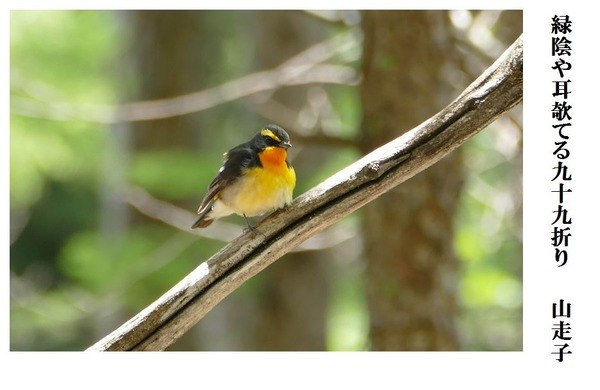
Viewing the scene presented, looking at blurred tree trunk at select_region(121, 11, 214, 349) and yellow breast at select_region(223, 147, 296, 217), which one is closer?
yellow breast at select_region(223, 147, 296, 217)

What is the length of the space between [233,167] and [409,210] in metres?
1.81

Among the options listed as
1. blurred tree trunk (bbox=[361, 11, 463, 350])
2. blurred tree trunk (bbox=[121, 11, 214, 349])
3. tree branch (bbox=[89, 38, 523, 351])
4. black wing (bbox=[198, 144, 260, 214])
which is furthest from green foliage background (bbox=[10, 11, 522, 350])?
tree branch (bbox=[89, 38, 523, 351])

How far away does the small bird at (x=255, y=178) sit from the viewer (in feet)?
13.6

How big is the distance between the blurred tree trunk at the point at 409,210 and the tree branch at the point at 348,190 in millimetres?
1997

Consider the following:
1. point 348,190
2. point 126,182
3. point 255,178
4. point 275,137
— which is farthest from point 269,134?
point 126,182

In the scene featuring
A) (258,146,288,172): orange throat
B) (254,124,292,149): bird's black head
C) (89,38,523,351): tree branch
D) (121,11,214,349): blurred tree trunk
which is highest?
(121,11,214,349): blurred tree trunk

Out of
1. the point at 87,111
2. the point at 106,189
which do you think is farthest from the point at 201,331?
the point at 87,111

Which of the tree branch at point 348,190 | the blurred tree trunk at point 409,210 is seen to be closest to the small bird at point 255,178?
the tree branch at point 348,190

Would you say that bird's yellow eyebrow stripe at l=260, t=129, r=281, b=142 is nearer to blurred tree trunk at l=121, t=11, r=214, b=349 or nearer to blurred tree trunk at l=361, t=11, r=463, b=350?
blurred tree trunk at l=361, t=11, r=463, b=350

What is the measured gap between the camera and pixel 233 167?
441 centimetres

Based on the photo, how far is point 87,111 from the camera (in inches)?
299

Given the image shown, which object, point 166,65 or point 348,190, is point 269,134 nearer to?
point 348,190

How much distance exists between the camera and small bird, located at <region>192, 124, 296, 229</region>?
4137 mm

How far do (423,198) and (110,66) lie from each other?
579 centimetres
